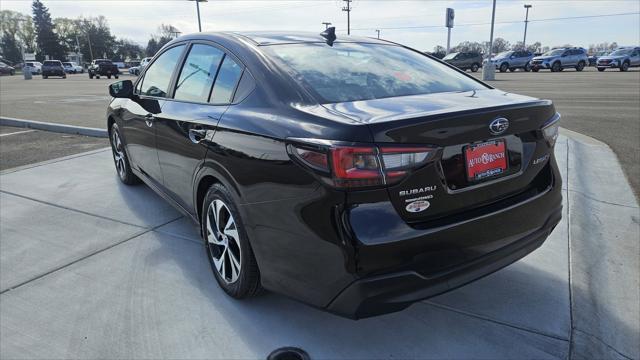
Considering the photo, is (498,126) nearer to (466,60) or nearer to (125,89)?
(125,89)

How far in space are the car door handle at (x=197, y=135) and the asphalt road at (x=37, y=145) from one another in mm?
4753

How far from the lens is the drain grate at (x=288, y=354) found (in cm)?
229

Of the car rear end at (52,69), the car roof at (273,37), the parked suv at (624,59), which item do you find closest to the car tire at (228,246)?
the car roof at (273,37)

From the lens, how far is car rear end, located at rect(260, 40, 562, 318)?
1.89 m

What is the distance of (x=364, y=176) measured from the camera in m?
1.87

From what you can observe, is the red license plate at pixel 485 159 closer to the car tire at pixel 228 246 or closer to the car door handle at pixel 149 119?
the car tire at pixel 228 246

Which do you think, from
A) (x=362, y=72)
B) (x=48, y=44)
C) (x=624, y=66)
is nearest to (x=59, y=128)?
(x=362, y=72)

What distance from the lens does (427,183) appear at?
6.42 feet

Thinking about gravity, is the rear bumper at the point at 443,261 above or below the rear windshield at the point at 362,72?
below

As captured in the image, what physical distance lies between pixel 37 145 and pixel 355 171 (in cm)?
768

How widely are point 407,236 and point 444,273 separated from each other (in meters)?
0.28

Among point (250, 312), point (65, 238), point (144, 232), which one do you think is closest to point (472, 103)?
point (250, 312)

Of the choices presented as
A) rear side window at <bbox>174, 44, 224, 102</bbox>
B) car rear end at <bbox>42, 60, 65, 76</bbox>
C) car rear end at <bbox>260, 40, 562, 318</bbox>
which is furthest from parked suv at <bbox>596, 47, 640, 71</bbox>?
car rear end at <bbox>42, 60, 65, 76</bbox>

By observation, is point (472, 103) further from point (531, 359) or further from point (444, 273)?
point (531, 359)
